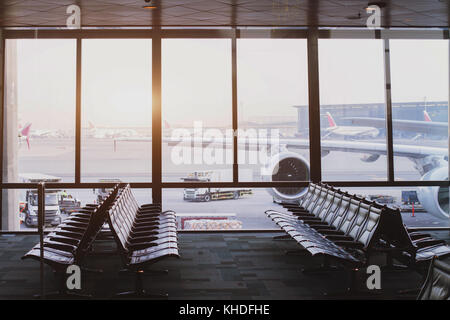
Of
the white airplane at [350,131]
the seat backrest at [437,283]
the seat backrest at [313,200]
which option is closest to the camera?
the seat backrest at [437,283]

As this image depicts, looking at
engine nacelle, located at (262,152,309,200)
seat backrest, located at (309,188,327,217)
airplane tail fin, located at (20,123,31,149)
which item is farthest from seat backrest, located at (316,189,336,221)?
airplane tail fin, located at (20,123,31,149)

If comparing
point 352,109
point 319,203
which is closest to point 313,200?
point 319,203

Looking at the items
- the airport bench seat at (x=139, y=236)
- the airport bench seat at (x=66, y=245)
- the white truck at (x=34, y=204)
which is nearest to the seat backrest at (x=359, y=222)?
the airport bench seat at (x=139, y=236)

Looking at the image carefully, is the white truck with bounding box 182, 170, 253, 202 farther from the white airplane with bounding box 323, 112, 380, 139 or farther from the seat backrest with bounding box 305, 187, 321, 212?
the white airplane with bounding box 323, 112, 380, 139

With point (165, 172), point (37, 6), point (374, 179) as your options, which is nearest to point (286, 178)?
point (374, 179)

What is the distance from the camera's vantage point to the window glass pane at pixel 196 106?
654 centimetres

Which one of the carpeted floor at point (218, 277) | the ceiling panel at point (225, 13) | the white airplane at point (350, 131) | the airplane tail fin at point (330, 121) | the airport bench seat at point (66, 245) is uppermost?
the ceiling panel at point (225, 13)

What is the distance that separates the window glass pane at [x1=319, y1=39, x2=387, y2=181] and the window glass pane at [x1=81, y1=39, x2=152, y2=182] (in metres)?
2.84

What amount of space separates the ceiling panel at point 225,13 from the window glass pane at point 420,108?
0.46m

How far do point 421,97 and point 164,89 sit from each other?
164 inches

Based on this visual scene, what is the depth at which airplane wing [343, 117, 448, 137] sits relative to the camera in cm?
664

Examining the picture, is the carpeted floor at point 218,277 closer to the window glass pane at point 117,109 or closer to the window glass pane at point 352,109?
the window glass pane at point 117,109

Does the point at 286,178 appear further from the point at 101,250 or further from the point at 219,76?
the point at 101,250

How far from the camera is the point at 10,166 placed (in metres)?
6.50
